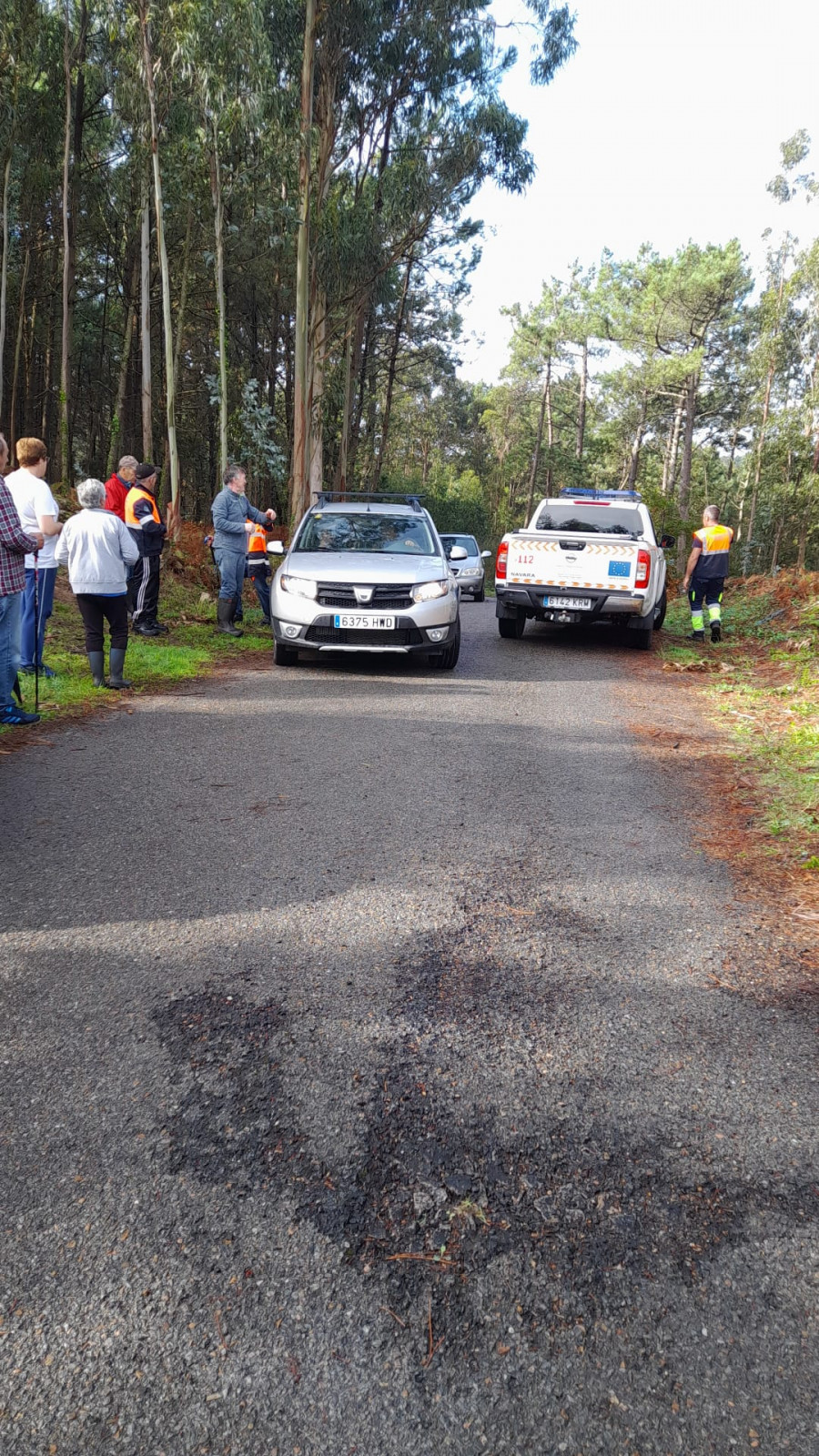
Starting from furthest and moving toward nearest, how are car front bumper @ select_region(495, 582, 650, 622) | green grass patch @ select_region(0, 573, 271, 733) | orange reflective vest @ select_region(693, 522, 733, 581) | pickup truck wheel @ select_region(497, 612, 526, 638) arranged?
pickup truck wheel @ select_region(497, 612, 526, 638), orange reflective vest @ select_region(693, 522, 733, 581), car front bumper @ select_region(495, 582, 650, 622), green grass patch @ select_region(0, 573, 271, 733)

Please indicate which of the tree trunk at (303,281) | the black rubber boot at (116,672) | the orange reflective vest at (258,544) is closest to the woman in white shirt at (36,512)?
the black rubber boot at (116,672)

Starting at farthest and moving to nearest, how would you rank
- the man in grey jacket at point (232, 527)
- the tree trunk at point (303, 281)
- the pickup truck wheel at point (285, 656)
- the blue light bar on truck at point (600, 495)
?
the tree trunk at point (303, 281) → the blue light bar on truck at point (600, 495) → the man in grey jacket at point (232, 527) → the pickup truck wheel at point (285, 656)

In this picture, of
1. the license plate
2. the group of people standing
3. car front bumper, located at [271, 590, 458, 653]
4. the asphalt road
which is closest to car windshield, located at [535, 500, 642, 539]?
car front bumper, located at [271, 590, 458, 653]

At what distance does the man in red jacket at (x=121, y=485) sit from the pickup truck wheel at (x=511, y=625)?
18.3 ft

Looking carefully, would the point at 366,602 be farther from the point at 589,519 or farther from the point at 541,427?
the point at 541,427

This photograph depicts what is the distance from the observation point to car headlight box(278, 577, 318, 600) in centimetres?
998

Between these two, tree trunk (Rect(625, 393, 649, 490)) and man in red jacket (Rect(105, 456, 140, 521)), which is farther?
tree trunk (Rect(625, 393, 649, 490))

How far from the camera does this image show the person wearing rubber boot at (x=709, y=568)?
1388 centimetres

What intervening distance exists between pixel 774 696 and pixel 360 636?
4.41 m

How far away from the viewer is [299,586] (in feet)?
32.9

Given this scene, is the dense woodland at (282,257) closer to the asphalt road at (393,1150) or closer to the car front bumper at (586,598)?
the car front bumper at (586,598)

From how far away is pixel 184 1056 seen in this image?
2943 mm

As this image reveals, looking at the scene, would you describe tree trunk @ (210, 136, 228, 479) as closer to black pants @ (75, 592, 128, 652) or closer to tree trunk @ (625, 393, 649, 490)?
black pants @ (75, 592, 128, 652)

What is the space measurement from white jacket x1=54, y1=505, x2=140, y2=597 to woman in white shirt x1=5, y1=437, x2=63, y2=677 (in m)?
0.16
